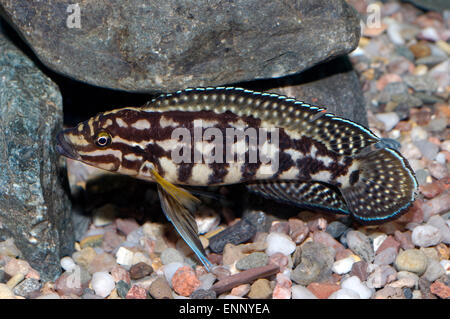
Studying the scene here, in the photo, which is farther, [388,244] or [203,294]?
[388,244]

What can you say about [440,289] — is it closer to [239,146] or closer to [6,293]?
[239,146]

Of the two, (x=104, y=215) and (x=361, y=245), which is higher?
(x=104, y=215)

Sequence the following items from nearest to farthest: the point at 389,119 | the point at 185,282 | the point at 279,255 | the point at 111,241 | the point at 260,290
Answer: the point at 260,290, the point at 185,282, the point at 279,255, the point at 111,241, the point at 389,119

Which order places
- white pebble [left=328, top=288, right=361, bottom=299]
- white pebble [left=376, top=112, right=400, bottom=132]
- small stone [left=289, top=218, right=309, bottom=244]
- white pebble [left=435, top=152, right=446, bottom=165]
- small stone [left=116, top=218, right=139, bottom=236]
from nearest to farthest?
white pebble [left=328, top=288, right=361, bottom=299]
small stone [left=289, top=218, right=309, bottom=244]
small stone [left=116, top=218, right=139, bottom=236]
white pebble [left=435, top=152, right=446, bottom=165]
white pebble [left=376, top=112, right=400, bottom=132]

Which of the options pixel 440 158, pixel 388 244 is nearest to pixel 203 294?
pixel 388 244

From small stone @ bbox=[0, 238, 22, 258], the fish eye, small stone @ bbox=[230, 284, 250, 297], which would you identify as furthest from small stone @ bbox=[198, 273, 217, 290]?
small stone @ bbox=[0, 238, 22, 258]

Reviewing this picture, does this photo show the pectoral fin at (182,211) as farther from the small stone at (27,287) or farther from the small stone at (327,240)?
the small stone at (27,287)

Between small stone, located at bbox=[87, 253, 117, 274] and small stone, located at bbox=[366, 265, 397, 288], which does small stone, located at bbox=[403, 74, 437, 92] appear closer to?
small stone, located at bbox=[366, 265, 397, 288]
